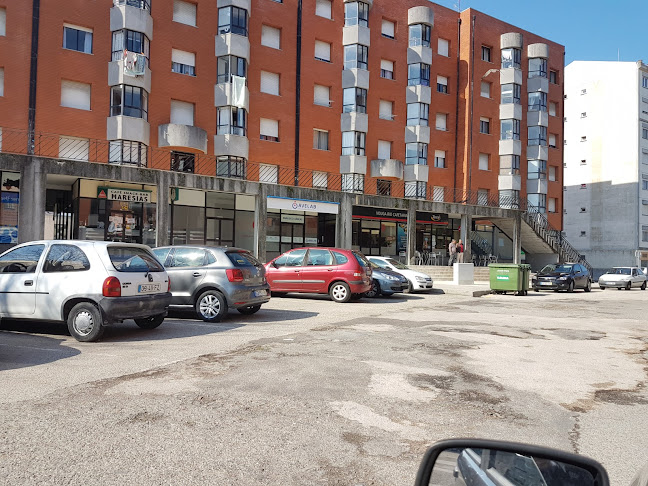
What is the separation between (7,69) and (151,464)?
26.6 meters

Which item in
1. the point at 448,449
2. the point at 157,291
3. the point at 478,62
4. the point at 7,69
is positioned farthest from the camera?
the point at 478,62

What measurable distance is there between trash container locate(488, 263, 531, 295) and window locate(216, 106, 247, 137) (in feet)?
51.6

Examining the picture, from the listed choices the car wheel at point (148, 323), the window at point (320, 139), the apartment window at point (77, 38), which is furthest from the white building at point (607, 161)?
the car wheel at point (148, 323)

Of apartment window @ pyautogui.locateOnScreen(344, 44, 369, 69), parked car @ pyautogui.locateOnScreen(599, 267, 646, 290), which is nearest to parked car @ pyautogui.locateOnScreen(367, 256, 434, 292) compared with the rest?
parked car @ pyautogui.locateOnScreen(599, 267, 646, 290)

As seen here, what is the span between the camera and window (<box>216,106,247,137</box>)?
97.9 feet

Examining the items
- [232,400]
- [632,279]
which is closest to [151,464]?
[232,400]

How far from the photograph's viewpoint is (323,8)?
34.3 m

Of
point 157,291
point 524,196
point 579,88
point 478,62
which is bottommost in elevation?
point 157,291

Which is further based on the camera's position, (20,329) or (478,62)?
(478,62)

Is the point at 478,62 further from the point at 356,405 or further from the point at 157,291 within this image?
the point at 356,405

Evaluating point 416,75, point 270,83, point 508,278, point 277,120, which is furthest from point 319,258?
point 416,75

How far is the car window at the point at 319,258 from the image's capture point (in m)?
16.3

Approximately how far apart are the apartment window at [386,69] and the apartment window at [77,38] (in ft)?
59.6

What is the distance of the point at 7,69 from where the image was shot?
2467 cm
